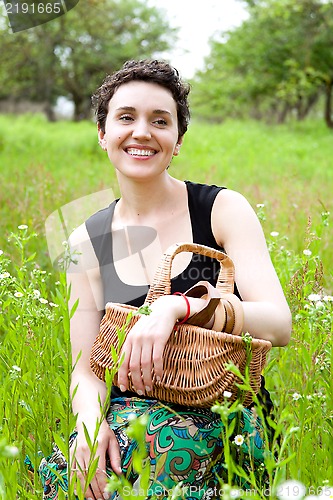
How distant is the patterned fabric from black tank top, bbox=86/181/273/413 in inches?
6.1

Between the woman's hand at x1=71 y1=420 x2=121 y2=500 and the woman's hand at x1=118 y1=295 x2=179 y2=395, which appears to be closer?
the woman's hand at x1=118 y1=295 x2=179 y2=395

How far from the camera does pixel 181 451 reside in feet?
5.22

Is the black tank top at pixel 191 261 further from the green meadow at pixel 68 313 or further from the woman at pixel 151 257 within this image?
the green meadow at pixel 68 313

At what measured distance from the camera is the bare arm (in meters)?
1.68

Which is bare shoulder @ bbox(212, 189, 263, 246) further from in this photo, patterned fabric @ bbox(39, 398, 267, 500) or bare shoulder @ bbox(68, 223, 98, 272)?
patterned fabric @ bbox(39, 398, 267, 500)

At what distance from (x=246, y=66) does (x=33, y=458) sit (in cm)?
2075

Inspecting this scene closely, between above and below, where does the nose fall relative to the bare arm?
above

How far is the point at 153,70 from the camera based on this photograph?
203cm

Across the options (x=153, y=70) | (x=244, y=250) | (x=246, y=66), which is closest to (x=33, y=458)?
(x=244, y=250)

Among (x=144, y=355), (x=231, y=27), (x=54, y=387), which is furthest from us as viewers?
(x=231, y=27)

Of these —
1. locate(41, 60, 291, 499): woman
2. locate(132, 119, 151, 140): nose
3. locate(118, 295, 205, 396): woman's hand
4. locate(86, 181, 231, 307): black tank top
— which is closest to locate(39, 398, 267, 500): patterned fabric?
locate(41, 60, 291, 499): woman

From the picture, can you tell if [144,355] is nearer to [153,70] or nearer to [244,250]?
[244,250]

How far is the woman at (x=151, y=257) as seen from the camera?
5.33 feet

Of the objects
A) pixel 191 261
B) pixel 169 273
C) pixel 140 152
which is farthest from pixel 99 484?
pixel 140 152
